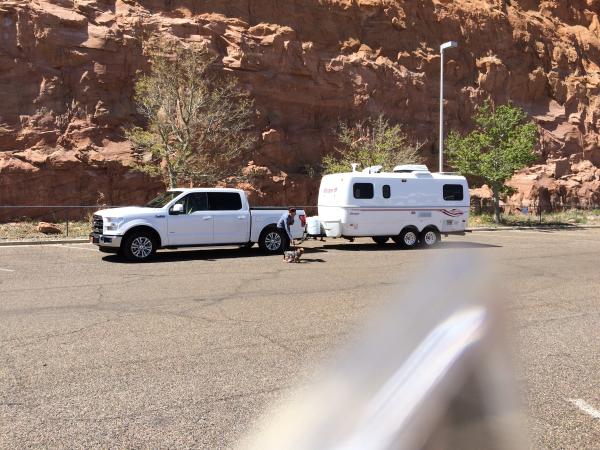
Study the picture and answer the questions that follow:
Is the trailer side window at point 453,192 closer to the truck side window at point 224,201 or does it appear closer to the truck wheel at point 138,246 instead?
the truck side window at point 224,201

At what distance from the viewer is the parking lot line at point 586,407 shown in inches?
164

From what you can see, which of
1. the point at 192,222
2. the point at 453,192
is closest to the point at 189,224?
the point at 192,222

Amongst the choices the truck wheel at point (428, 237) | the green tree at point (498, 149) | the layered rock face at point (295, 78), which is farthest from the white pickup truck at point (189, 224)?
the green tree at point (498, 149)

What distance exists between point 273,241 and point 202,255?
2115 millimetres

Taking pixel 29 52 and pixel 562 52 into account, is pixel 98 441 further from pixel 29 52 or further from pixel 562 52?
pixel 562 52

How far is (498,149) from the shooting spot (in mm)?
31953

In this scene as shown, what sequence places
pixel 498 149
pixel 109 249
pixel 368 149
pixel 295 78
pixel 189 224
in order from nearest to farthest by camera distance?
pixel 109 249 < pixel 189 224 < pixel 368 149 < pixel 498 149 < pixel 295 78

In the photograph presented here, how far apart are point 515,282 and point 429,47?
36176 mm

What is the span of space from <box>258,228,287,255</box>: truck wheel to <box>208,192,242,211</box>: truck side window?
1.17 m

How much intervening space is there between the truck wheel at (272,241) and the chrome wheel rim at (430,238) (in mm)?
5465

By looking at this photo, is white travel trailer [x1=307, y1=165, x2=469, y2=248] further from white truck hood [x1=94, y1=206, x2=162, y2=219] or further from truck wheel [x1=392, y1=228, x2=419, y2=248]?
white truck hood [x1=94, y1=206, x2=162, y2=219]

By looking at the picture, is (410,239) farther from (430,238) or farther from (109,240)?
(109,240)

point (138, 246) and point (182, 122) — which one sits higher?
point (182, 122)

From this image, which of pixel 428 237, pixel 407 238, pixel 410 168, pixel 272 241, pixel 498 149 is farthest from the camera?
pixel 498 149
